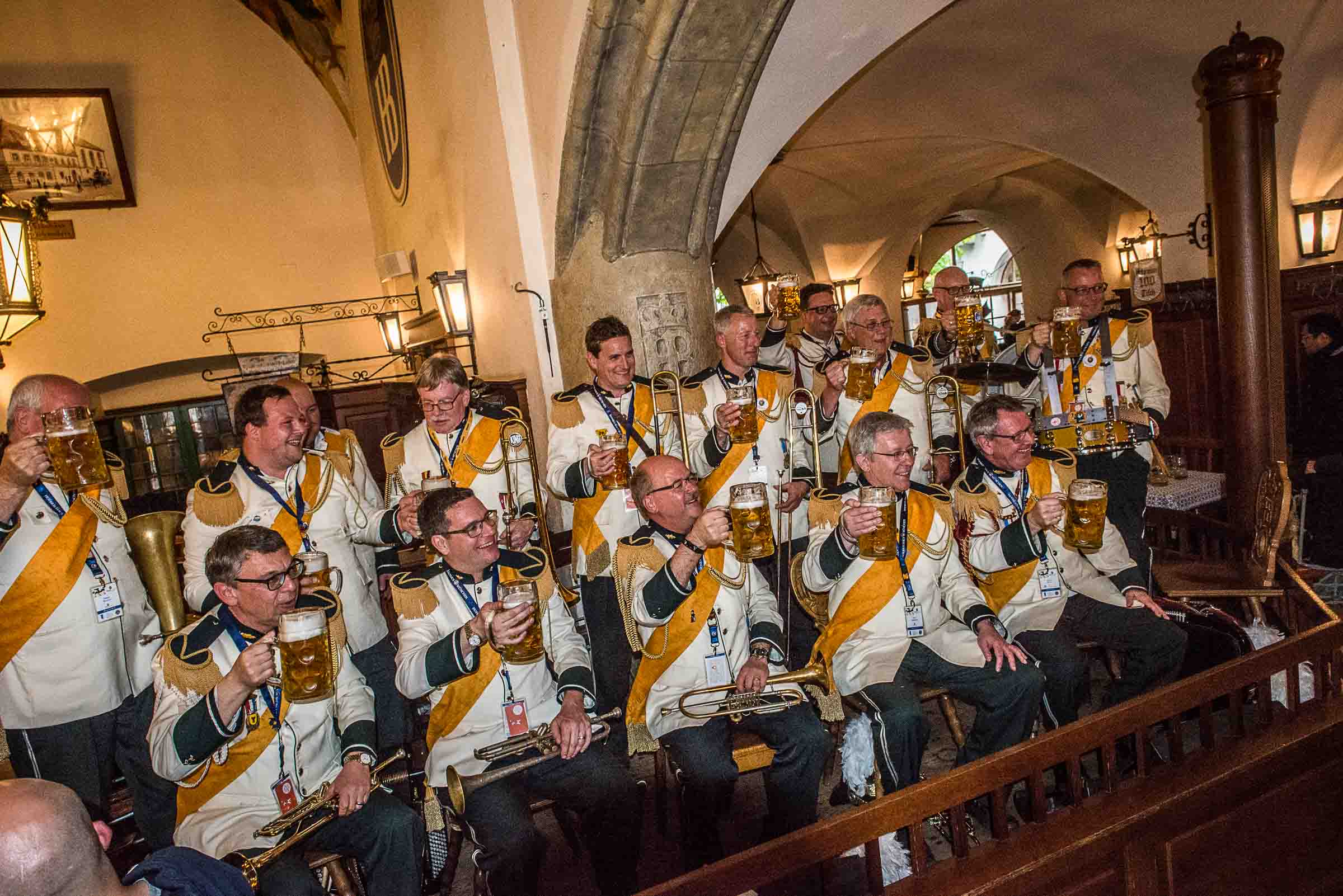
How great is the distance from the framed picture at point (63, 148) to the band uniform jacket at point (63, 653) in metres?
10.8

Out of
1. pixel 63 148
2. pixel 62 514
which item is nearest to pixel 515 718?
pixel 62 514

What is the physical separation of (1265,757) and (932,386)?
7.31 ft

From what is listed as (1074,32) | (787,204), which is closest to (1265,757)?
(1074,32)

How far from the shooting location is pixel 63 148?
11.4m

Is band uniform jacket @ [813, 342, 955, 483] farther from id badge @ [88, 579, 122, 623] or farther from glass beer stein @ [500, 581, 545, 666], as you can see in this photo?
id badge @ [88, 579, 122, 623]

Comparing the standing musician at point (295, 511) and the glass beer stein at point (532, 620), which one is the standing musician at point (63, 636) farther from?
the glass beer stein at point (532, 620)

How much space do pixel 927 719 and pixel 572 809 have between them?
125 centimetres

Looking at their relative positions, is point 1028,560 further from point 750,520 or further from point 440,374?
point 440,374

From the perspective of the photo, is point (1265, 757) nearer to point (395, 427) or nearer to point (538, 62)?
point (538, 62)

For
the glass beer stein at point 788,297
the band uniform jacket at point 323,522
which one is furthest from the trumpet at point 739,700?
the glass beer stein at point 788,297

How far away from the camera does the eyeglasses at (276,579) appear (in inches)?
98.0

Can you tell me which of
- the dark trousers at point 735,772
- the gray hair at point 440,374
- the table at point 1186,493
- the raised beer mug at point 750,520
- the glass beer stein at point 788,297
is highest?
the glass beer stein at point 788,297

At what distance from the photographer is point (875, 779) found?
9.70ft

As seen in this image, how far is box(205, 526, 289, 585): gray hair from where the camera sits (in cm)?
249
